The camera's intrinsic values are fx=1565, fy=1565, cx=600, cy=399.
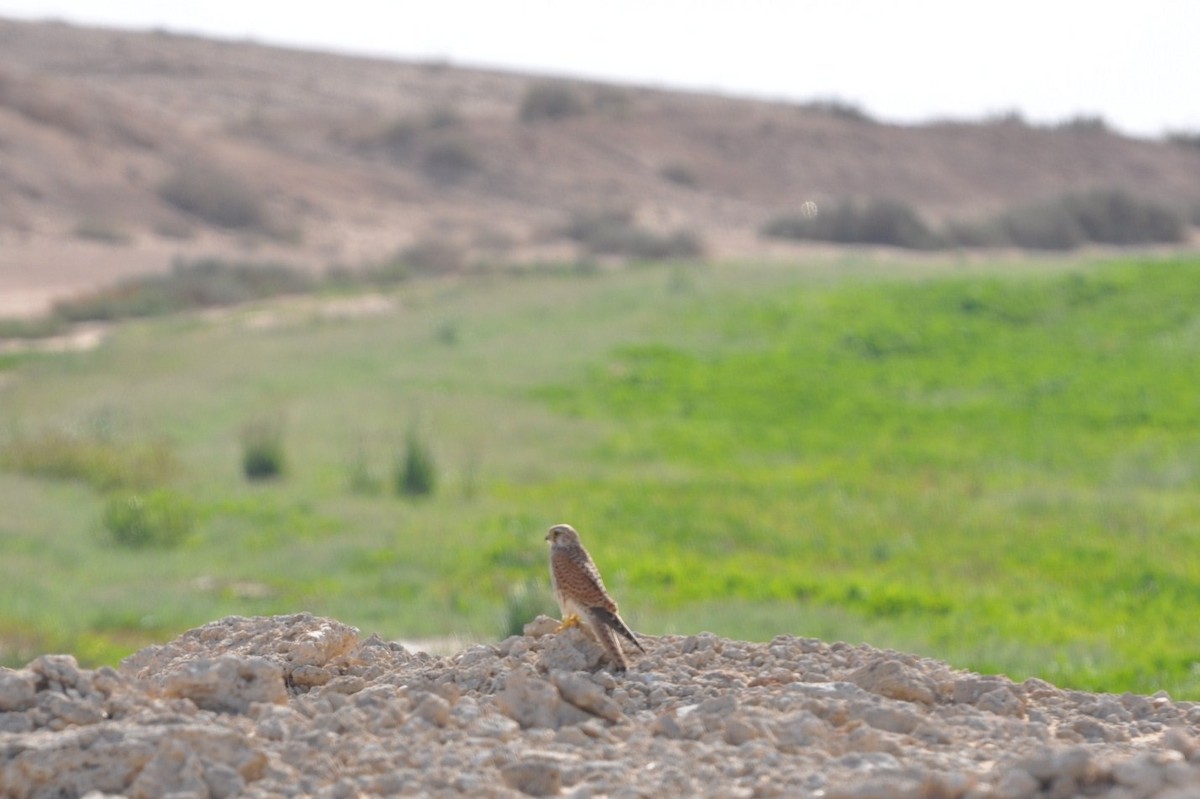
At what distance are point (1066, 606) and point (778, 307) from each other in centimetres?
1839

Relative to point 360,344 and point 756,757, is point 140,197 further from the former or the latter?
point 756,757

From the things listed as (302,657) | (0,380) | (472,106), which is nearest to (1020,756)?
(302,657)

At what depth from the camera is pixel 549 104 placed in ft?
245

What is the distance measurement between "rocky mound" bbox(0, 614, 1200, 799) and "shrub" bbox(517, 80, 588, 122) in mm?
70240

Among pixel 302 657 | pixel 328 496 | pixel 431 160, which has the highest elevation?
pixel 431 160

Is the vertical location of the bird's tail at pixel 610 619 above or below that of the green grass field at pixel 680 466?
above

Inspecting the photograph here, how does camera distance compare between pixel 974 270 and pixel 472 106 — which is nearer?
pixel 974 270

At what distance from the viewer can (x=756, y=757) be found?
3.79 meters

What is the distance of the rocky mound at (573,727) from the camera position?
3621 mm

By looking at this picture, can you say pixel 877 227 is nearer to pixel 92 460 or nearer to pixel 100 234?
pixel 100 234

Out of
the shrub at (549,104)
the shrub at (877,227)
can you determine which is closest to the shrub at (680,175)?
the shrub at (549,104)

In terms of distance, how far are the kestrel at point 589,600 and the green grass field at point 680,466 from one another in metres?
4.65

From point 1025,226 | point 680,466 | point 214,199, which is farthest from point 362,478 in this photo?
point 214,199

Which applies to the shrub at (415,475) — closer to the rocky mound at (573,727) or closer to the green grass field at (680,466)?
the green grass field at (680,466)
